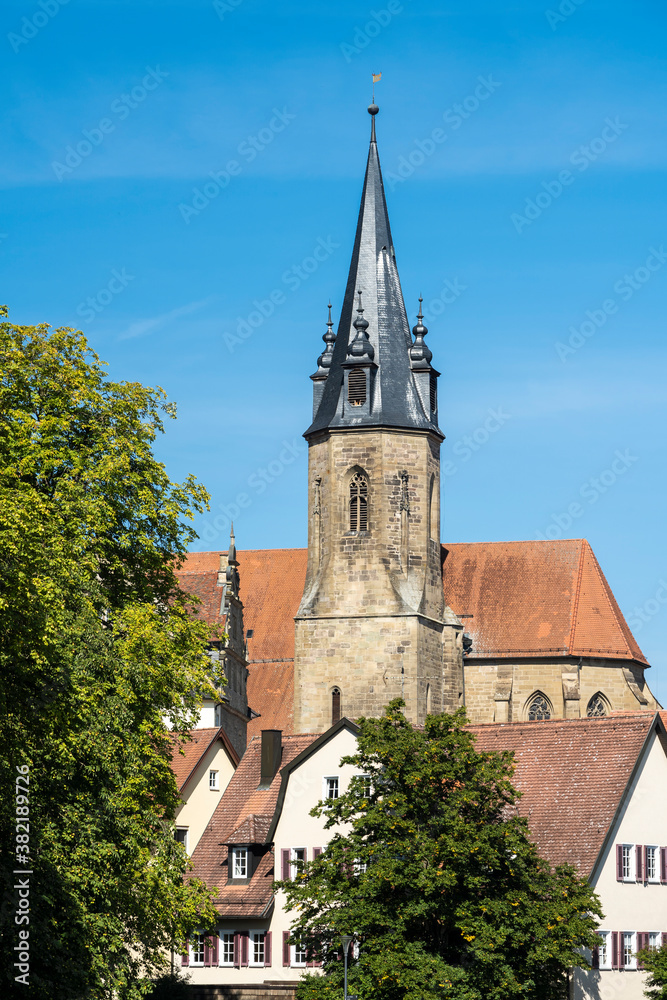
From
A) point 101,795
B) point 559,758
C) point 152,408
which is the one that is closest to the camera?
point 101,795

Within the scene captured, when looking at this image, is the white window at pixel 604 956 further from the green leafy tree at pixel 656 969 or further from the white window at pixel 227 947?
the white window at pixel 227 947

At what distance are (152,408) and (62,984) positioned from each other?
11.3m

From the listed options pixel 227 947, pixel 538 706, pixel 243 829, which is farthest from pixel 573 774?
pixel 538 706

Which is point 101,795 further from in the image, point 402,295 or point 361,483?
point 402,295

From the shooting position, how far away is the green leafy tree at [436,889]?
27141 mm

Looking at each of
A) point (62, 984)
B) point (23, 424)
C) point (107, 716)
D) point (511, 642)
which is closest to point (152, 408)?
point (23, 424)

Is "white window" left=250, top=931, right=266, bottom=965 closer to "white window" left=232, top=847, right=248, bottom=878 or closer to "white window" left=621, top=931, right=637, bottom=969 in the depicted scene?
"white window" left=232, top=847, right=248, bottom=878

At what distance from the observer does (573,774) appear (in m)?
34.8

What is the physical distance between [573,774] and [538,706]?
20865 millimetres

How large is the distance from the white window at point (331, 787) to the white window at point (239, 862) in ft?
7.85

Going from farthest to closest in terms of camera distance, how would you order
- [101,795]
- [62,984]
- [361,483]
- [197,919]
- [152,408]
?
[361,483] → [152,408] → [197,919] → [101,795] → [62,984]

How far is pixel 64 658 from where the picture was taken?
22.7m

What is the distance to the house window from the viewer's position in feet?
182

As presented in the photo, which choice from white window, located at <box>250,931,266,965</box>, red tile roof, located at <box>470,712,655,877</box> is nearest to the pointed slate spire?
red tile roof, located at <box>470,712,655,877</box>
